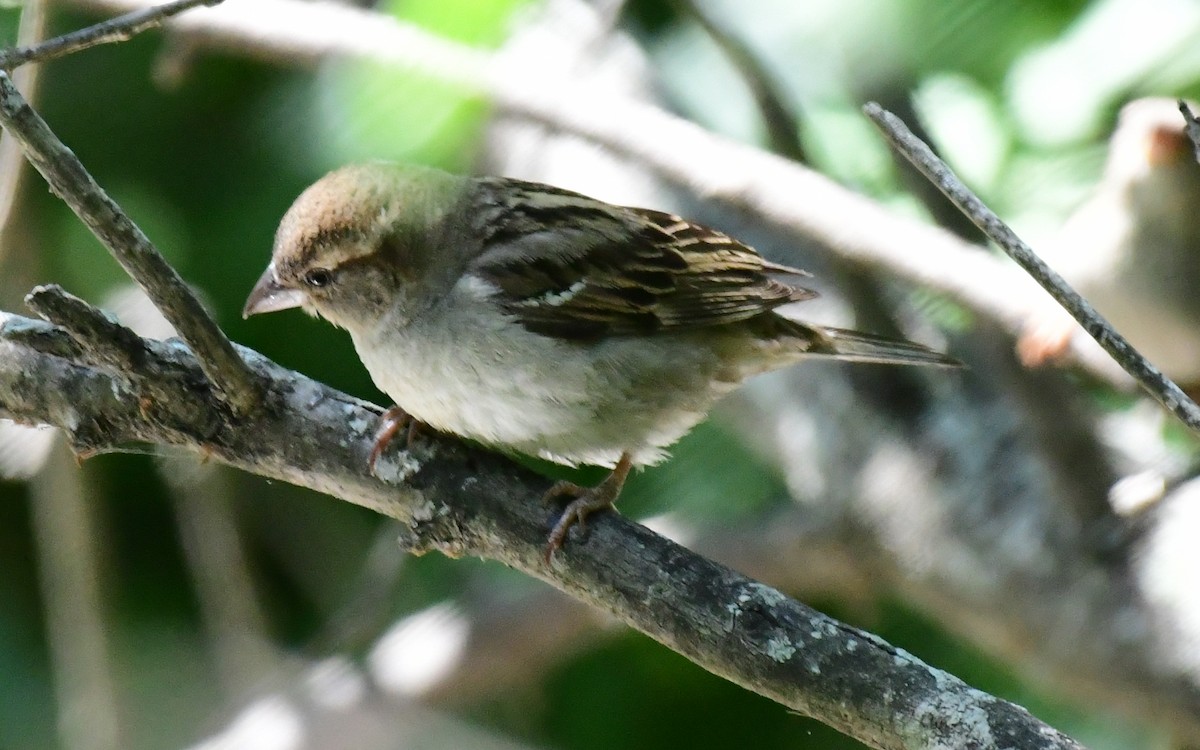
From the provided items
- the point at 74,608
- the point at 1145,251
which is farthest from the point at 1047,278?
the point at 74,608

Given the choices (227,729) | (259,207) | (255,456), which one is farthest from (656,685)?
Answer: (255,456)

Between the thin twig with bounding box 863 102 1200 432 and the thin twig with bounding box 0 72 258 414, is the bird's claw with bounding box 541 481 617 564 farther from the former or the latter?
the thin twig with bounding box 863 102 1200 432

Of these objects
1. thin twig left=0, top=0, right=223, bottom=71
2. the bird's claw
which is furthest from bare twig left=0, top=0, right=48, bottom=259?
the bird's claw

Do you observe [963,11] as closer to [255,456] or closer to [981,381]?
[981,381]

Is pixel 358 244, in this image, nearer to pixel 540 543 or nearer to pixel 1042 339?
pixel 540 543

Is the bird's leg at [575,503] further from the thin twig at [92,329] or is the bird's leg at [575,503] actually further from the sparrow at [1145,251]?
the sparrow at [1145,251]

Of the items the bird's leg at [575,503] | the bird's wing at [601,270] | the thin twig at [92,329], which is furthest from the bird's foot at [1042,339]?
the thin twig at [92,329]
